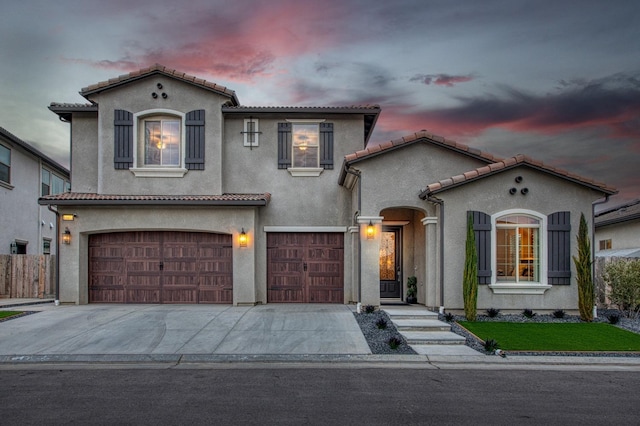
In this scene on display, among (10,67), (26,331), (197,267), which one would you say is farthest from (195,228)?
(10,67)

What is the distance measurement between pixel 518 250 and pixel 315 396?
8.43 m

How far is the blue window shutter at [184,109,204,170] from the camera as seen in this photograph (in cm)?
1508

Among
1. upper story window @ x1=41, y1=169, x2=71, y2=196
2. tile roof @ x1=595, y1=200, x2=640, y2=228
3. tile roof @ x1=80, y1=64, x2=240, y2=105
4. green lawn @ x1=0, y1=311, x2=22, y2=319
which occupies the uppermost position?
tile roof @ x1=80, y1=64, x2=240, y2=105

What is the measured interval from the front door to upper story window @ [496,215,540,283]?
3.47 metres

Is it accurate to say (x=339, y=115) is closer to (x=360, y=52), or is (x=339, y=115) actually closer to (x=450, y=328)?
(x=360, y=52)

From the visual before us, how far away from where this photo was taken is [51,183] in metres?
23.6

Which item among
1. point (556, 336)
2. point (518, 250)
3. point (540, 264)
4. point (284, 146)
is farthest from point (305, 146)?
point (556, 336)

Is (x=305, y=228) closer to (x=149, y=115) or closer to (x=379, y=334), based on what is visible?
(x=379, y=334)

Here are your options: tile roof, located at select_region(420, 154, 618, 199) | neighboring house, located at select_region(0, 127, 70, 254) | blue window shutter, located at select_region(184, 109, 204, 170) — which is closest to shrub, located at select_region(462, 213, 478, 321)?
tile roof, located at select_region(420, 154, 618, 199)

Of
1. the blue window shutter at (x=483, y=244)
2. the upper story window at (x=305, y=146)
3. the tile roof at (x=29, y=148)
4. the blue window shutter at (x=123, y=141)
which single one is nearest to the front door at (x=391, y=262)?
the upper story window at (x=305, y=146)

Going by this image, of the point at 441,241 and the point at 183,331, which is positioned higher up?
the point at 441,241

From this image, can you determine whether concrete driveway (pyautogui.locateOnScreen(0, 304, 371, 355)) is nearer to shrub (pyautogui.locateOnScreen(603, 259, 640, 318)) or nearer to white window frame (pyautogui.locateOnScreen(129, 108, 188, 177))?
white window frame (pyautogui.locateOnScreen(129, 108, 188, 177))

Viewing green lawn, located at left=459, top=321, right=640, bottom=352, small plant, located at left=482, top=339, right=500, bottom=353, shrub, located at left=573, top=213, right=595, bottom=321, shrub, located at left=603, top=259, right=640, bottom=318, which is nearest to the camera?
small plant, located at left=482, top=339, right=500, bottom=353

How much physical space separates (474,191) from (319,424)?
8.83m
